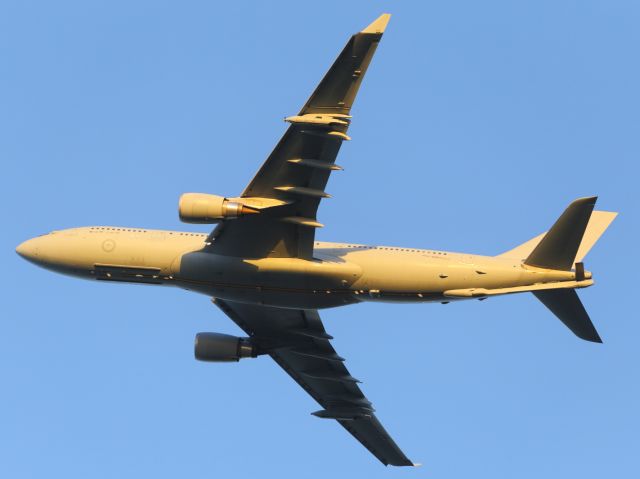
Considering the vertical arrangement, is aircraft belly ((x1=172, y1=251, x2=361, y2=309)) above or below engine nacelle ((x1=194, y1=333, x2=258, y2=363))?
above

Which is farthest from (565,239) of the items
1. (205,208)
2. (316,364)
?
(316,364)

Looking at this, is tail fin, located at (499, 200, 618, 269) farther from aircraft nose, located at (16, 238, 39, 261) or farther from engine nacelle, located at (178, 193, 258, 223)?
aircraft nose, located at (16, 238, 39, 261)

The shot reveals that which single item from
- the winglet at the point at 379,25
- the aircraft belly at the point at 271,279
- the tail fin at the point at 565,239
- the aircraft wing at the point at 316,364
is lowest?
the aircraft wing at the point at 316,364

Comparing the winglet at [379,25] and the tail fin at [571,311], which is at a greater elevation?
the winglet at [379,25]

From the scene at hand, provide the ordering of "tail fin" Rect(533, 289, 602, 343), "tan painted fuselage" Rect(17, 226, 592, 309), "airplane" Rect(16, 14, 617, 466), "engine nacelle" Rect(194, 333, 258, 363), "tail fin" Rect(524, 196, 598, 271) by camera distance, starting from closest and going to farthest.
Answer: "airplane" Rect(16, 14, 617, 466), "tail fin" Rect(524, 196, 598, 271), "tan painted fuselage" Rect(17, 226, 592, 309), "tail fin" Rect(533, 289, 602, 343), "engine nacelle" Rect(194, 333, 258, 363)

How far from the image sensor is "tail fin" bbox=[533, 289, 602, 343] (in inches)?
1732

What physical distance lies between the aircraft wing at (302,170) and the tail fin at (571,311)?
34.2ft

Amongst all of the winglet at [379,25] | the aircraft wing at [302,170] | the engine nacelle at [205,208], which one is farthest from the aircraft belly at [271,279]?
the winglet at [379,25]

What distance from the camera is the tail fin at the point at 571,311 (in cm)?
4400

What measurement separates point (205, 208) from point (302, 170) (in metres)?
4.17

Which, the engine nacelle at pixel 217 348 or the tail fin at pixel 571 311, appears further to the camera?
the engine nacelle at pixel 217 348

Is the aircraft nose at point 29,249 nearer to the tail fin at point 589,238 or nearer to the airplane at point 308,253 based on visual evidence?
the airplane at point 308,253

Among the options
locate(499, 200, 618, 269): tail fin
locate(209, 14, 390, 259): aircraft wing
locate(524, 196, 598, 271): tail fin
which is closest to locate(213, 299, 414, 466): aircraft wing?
locate(209, 14, 390, 259): aircraft wing

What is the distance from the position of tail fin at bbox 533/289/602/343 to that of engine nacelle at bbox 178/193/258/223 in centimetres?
1324
